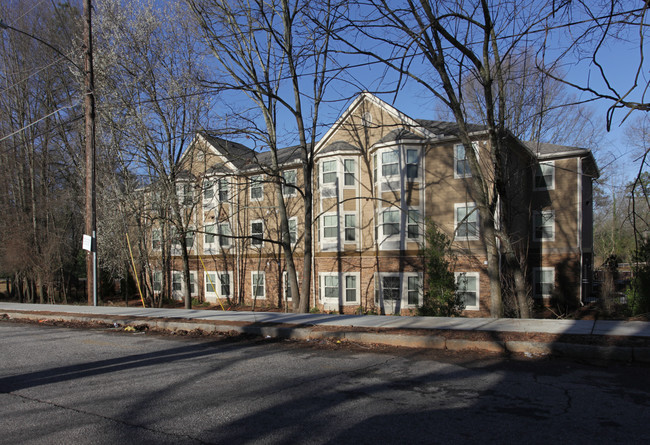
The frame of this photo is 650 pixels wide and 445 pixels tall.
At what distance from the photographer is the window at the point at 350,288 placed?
21.5 m

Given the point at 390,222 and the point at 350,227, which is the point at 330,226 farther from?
the point at 390,222

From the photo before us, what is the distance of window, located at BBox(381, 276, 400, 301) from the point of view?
20.5 meters

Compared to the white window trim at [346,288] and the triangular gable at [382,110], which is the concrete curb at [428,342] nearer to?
the triangular gable at [382,110]

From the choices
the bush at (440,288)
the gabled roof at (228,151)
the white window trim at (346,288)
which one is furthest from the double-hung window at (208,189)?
the bush at (440,288)

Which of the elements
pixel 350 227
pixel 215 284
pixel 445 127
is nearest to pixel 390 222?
pixel 350 227

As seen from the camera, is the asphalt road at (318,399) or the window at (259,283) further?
the window at (259,283)

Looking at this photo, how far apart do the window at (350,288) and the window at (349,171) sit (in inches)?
176

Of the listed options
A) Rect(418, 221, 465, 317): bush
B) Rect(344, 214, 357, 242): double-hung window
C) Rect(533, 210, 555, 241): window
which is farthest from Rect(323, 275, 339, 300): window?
Rect(533, 210, 555, 241): window

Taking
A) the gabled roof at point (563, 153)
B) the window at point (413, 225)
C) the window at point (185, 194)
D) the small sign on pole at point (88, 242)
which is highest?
the gabled roof at point (563, 153)

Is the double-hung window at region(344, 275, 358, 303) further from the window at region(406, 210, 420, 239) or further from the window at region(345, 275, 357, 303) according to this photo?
the window at region(406, 210, 420, 239)

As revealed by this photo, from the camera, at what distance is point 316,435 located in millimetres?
3814

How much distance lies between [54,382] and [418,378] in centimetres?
467

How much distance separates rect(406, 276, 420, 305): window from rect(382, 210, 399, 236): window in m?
2.21

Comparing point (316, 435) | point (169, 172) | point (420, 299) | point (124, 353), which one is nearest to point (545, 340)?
point (316, 435)
